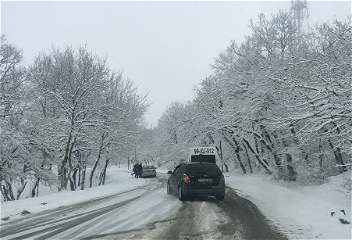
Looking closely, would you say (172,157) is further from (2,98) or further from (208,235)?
(208,235)

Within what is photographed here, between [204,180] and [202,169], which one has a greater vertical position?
[202,169]

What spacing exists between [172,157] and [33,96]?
95.7 feet

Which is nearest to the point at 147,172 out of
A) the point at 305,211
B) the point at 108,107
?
the point at 108,107

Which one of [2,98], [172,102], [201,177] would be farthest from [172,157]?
[201,177]

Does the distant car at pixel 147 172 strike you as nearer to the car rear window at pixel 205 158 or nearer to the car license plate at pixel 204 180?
the car rear window at pixel 205 158

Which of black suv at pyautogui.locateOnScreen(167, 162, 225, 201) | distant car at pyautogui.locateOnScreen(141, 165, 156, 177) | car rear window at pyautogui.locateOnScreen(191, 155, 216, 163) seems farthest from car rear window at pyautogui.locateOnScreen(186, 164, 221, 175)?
distant car at pyautogui.locateOnScreen(141, 165, 156, 177)

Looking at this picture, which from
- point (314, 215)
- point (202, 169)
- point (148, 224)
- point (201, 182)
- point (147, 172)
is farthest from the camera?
point (147, 172)

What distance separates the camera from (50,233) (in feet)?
21.5

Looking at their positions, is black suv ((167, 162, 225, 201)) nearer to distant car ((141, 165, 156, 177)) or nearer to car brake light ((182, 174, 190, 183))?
car brake light ((182, 174, 190, 183))

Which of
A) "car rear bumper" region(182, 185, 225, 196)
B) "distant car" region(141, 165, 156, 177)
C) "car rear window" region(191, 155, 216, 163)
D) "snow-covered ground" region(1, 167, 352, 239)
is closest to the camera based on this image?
"snow-covered ground" region(1, 167, 352, 239)

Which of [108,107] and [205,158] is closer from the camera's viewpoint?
[108,107]

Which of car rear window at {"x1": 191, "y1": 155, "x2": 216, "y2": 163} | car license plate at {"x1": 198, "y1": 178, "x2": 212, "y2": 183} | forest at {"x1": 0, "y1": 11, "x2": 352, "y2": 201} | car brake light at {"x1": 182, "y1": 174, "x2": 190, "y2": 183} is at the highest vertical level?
forest at {"x1": 0, "y1": 11, "x2": 352, "y2": 201}

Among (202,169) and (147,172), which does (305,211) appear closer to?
(202,169)

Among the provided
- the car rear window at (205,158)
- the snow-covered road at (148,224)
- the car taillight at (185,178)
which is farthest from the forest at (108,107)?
the snow-covered road at (148,224)
